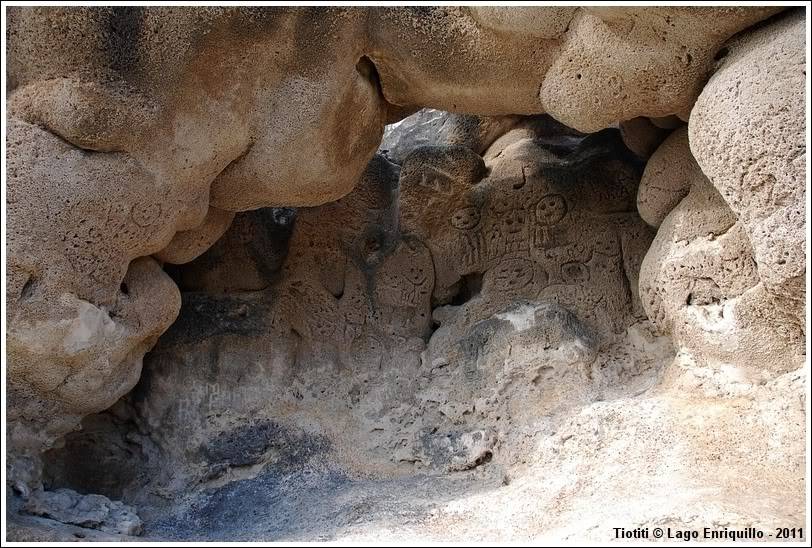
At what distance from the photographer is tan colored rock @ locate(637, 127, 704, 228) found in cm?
198

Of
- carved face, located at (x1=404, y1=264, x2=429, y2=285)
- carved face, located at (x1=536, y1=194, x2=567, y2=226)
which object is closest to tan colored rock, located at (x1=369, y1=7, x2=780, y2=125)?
carved face, located at (x1=536, y1=194, x2=567, y2=226)

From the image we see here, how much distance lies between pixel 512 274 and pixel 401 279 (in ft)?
1.05

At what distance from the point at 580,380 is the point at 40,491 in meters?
1.27

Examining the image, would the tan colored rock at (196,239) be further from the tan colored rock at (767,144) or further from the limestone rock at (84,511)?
the tan colored rock at (767,144)

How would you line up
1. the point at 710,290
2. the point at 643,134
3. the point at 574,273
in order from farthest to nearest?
the point at 574,273 < the point at 643,134 < the point at 710,290

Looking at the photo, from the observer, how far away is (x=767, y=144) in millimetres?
1496

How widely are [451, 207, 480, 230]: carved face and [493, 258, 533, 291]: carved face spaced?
0.15 m

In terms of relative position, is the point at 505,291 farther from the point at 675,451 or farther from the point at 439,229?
the point at 675,451

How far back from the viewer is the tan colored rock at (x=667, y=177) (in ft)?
6.50

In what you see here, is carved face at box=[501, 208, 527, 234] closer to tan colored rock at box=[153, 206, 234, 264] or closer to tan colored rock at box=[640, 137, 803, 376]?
tan colored rock at box=[640, 137, 803, 376]

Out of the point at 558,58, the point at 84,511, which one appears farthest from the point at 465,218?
the point at 84,511

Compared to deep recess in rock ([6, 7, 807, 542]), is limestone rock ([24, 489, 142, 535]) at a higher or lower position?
lower

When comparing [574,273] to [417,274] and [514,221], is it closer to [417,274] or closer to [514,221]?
[514,221]

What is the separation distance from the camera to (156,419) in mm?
2238
